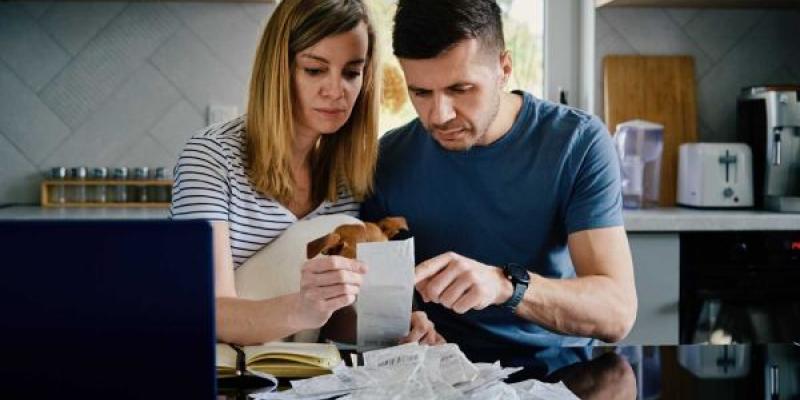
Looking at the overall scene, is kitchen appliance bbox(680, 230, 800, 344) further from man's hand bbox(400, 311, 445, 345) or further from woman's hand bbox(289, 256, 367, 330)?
woman's hand bbox(289, 256, 367, 330)

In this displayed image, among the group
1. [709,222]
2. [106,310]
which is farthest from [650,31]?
[106,310]

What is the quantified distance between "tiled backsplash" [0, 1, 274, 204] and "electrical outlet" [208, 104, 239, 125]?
0.03 metres

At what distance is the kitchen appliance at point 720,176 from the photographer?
3.12 metres

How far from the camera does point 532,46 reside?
11.7 feet

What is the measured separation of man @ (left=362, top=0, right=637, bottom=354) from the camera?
171 cm

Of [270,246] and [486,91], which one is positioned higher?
[486,91]

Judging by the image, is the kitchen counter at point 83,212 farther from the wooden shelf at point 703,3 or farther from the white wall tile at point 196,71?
the wooden shelf at point 703,3

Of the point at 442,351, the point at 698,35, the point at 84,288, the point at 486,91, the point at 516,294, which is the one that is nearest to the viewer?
the point at 84,288

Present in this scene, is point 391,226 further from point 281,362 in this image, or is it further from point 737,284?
point 737,284

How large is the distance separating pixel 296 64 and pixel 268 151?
7.2 inches

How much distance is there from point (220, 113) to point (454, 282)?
2.06m

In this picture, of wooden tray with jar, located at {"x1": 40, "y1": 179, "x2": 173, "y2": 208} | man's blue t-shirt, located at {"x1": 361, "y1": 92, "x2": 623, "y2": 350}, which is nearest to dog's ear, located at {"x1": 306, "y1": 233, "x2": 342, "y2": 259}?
man's blue t-shirt, located at {"x1": 361, "y1": 92, "x2": 623, "y2": 350}

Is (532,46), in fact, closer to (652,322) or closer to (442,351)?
(652,322)

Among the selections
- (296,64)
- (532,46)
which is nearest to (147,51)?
(532,46)
